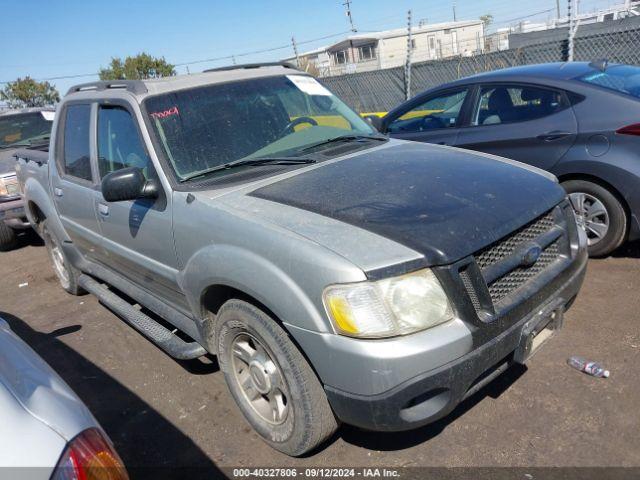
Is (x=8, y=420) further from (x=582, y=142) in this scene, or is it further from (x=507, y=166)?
(x=582, y=142)

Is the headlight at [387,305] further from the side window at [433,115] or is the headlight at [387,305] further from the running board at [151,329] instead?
the side window at [433,115]

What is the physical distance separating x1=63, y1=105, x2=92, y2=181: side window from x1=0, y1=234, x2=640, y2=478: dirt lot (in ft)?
4.37

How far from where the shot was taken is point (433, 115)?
5.73 metres

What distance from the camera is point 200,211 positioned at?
2.78 metres

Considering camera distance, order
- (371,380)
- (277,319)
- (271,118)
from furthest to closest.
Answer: (271,118), (277,319), (371,380)

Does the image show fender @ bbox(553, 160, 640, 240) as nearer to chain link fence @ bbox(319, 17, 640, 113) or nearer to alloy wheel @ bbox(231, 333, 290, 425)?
alloy wheel @ bbox(231, 333, 290, 425)

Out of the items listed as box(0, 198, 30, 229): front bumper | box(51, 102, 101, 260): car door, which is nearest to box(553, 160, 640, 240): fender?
box(51, 102, 101, 260): car door

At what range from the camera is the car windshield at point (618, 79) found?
4398 mm

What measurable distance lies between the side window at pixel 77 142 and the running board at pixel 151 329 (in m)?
0.99

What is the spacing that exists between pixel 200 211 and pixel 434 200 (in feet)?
4.07

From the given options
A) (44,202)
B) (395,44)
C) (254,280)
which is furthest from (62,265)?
(395,44)

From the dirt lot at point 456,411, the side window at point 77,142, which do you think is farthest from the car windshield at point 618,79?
the side window at point 77,142

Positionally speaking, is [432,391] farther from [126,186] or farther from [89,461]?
[126,186]

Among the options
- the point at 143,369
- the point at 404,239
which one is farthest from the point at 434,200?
the point at 143,369
